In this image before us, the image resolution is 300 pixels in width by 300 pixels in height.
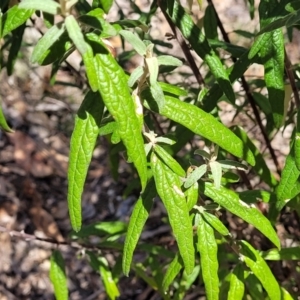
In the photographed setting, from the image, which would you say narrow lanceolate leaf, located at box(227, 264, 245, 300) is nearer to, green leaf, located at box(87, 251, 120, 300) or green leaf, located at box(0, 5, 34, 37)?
green leaf, located at box(87, 251, 120, 300)

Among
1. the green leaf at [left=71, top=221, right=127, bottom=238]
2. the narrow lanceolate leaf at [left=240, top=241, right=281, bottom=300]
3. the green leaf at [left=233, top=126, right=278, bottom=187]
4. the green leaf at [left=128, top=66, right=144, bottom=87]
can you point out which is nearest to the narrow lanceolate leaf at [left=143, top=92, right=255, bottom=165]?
the green leaf at [left=128, top=66, right=144, bottom=87]

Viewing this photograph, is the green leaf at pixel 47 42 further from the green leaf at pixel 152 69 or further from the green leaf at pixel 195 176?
the green leaf at pixel 195 176

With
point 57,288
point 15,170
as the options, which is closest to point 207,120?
point 57,288

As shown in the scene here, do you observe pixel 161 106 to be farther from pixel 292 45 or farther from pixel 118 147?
pixel 292 45

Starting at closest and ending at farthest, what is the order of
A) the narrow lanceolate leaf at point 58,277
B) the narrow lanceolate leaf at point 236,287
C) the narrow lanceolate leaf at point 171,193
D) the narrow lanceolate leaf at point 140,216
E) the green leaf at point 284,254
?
the narrow lanceolate leaf at point 171,193 < the narrow lanceolate leaf at point 140,216 < the narrow lanceolate leaf at point 236,287 < the green leaf at point 284,254 < the narrow lanceolate leaf at point 58,277

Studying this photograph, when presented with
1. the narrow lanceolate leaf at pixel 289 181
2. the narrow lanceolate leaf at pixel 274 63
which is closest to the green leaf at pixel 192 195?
the narrow lanceolate leaf at pixel 289 181

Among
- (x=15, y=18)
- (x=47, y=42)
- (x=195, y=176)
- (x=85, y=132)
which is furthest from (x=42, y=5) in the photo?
(x=195, y=176)
